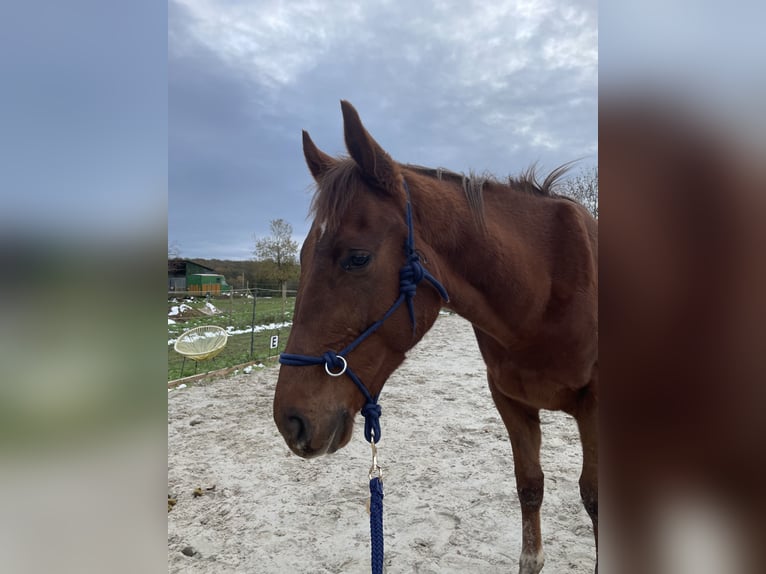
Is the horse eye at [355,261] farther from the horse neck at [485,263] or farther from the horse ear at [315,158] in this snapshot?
the horse ear at [315,158]

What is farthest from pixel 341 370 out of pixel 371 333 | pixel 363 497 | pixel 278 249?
pixel 278 249

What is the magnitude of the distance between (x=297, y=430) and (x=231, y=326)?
11400mm

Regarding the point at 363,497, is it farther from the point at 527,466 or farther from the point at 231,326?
the point at 231,326

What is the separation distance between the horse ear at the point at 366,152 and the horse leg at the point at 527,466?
52.1 inches

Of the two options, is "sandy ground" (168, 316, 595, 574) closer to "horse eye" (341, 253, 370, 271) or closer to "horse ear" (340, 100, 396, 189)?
"horse eye" (341, 253, 370, 271)

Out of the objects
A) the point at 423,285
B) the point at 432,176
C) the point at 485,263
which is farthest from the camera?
Result: the point at 432,176

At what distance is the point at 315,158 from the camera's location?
181 cm

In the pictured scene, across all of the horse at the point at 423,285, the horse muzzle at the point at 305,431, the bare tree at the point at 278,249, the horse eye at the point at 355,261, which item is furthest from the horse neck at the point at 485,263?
the bare tree at the point at 278,249

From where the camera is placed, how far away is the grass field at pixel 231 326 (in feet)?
25.1

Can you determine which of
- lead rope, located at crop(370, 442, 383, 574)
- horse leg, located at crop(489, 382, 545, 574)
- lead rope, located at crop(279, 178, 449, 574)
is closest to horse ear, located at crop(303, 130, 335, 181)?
lead rope, located at crop(279, 178, 449, 574)
